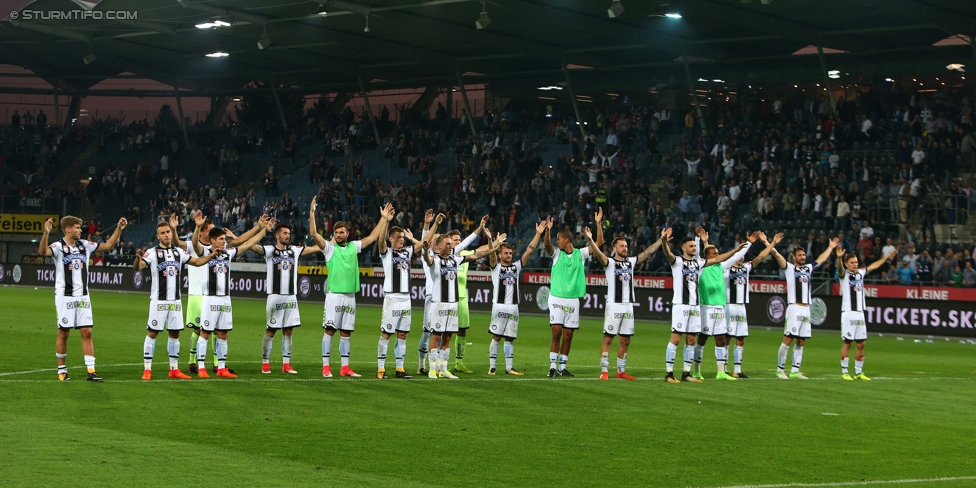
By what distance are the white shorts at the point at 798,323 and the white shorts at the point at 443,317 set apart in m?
6.18

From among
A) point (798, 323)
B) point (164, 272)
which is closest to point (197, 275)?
point (164, 272)

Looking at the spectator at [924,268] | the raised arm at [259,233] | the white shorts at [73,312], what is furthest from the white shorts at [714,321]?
the spectator at [924,268]

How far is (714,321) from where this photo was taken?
61.7 ft

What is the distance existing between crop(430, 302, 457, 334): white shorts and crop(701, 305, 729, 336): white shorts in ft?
15.0

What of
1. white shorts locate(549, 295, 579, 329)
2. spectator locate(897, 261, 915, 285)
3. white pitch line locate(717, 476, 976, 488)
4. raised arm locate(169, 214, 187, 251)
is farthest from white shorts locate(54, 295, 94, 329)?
spectator locate(897, 261, 915, 285)

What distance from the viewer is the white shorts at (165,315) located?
1579 cm

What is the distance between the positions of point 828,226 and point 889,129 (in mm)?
5428

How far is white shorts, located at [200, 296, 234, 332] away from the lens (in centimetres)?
1661

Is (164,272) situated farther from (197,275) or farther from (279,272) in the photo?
(279,272)

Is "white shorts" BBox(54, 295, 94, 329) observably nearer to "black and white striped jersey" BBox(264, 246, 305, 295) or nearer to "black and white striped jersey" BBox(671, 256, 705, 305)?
"black and white striped jersey" BBox(264, 246, 305, 295)

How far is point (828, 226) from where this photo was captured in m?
36.9

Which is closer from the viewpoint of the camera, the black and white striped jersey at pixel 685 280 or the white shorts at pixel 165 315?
the white shorts at pixel 165 315

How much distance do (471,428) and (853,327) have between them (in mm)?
10268

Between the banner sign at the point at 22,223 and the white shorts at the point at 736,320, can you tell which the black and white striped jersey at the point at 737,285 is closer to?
the white shorts at the point at 736,320
